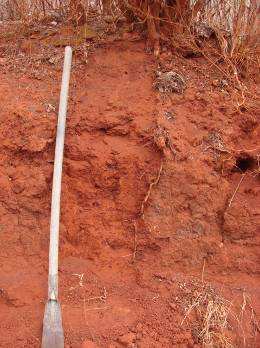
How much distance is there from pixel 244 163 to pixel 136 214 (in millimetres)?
767

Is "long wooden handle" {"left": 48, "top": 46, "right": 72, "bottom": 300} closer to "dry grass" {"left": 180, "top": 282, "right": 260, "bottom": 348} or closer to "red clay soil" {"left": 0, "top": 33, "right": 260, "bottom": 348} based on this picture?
"red clay soil" {"left": 0, "top": 33, "right": 260, "bottom": 348}

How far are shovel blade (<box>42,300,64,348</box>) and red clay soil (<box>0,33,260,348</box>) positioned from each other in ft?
0.26

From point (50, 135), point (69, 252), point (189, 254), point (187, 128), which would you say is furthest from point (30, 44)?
point (189, 254)

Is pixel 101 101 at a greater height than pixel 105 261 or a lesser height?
greater

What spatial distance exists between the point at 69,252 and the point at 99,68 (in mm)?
1249

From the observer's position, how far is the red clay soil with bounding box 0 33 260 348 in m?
2.82

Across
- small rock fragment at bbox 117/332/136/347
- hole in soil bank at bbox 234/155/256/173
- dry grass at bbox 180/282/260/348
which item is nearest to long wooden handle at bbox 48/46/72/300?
small rock fragment at bbox 117/332/136/347

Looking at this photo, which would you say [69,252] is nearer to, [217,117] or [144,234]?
[144,234]

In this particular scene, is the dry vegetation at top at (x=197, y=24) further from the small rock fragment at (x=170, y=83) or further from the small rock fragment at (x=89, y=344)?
the small rock fragment at (x=89, y=344)

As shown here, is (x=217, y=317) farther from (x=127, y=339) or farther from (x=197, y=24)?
(x=197, y=24)

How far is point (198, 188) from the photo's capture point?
3.09m

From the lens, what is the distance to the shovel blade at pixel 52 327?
104 inches

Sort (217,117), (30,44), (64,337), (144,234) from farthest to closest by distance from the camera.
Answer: (30,44), (217,117), (144,234), (64,337)

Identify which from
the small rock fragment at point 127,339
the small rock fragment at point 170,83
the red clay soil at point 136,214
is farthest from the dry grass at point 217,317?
the small rock fragment at point 170,83
